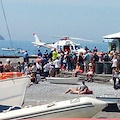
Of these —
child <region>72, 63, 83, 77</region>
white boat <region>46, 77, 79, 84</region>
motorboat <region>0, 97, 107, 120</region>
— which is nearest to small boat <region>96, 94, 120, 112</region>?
motorboat <region>0, 97, 107, 120</region>

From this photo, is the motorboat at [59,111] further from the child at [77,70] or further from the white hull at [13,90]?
the child at [77,70]

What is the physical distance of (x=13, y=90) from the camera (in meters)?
15.2

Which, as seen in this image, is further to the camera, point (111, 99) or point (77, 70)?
point (77, 70)

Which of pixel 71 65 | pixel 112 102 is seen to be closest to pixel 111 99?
pixel 112 102

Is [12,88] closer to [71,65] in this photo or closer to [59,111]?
[59,111]

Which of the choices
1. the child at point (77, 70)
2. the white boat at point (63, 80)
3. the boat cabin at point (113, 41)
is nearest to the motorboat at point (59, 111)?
the white boat at point (63, 80)

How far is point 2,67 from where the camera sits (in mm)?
26938

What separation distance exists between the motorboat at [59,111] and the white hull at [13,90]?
189 centimetres

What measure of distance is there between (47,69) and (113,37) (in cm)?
562

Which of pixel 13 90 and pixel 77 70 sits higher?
pixel 77 70

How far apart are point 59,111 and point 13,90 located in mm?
2892

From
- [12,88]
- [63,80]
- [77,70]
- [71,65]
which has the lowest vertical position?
[63,80]

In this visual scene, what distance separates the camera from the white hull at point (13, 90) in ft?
49.0

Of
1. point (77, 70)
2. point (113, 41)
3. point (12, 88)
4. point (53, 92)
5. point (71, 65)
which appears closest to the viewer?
point (12, 88)
